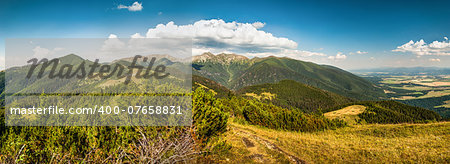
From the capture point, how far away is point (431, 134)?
2191 centimetres

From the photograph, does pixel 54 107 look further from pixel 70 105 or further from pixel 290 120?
pixel 290 120

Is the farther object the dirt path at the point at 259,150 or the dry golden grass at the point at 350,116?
the dry golden grass at the point at 350,116

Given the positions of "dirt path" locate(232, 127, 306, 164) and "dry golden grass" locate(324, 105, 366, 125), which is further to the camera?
"dry golden grass" locate(324, 105, 366, 125)

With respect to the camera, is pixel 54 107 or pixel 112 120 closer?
pixel 112 120

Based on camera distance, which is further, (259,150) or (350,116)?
(350,116)

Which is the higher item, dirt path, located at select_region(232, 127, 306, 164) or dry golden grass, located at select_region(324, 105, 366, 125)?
dirt path, located at select_region(232, 127, 306, 164)

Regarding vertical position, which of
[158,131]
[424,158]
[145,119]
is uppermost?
[145,119]

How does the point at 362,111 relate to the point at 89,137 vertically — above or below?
below

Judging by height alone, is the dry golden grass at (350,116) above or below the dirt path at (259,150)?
below

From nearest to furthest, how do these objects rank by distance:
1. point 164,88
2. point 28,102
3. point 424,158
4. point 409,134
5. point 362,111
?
point 28,102, point 164,88, point 424,158, point 409,134, point 362,111

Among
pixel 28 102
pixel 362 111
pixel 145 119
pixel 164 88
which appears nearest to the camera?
pixel 145 119

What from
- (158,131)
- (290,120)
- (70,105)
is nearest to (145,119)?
(158,131)

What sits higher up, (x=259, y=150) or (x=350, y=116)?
(x=259, y=150)

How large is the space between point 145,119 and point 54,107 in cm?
508
